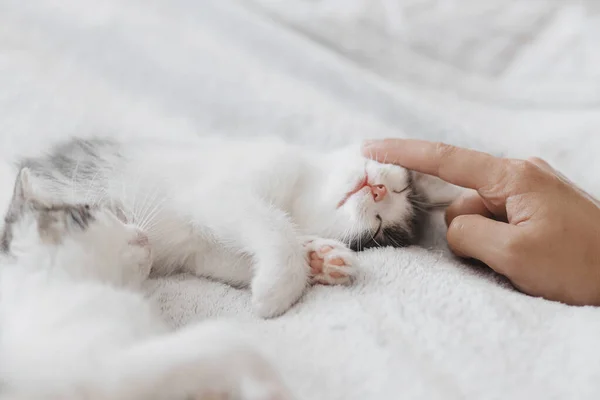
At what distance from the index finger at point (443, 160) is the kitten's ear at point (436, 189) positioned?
125mm

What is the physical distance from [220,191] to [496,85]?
3.13 feet

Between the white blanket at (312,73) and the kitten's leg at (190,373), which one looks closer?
the kitten's leg at (190,373)

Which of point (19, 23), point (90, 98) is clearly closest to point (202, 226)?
point (90, 98)

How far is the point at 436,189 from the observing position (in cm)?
143

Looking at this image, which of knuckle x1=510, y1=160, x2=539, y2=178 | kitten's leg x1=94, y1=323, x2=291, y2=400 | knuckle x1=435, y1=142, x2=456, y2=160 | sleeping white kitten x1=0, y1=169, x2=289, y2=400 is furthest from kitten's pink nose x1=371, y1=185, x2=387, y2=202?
kitten's leg x1=94, y1=323, x2=291, y2=400

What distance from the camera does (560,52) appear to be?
165cm

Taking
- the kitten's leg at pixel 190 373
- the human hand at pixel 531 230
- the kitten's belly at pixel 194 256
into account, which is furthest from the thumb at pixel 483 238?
the kitten's leg at pixel 190 373

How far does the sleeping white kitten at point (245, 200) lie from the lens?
112cm

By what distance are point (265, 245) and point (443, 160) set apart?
0.42 meters

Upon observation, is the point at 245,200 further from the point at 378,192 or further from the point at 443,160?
the point at 443,160

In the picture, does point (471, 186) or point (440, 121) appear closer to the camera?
point (471, 186)

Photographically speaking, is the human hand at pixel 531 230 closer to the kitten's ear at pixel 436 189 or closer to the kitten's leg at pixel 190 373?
the kitten's ear at pixel 436 189

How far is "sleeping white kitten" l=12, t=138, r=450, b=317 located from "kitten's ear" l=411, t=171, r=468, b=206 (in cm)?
3

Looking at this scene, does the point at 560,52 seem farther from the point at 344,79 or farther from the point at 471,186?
the point at 471,186
